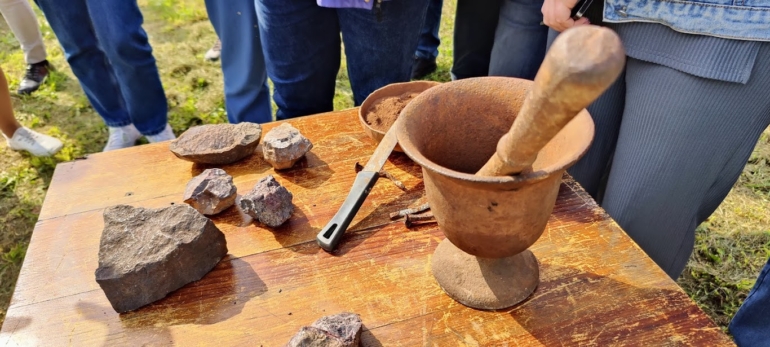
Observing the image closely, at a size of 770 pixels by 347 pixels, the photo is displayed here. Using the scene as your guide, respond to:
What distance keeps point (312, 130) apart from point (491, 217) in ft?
3.48

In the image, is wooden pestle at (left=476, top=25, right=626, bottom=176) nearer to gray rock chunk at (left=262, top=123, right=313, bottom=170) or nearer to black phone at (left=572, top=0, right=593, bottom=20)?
black phone at (left=572, top=0, right=593, bottom=20)

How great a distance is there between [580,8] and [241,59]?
71.0 inches

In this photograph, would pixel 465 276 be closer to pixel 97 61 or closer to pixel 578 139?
pixel 578 139

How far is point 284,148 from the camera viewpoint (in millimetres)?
1715

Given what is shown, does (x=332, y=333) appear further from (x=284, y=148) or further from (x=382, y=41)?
(x=382, y=41)

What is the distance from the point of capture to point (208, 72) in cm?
418

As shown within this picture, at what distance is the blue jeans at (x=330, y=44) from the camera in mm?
2131

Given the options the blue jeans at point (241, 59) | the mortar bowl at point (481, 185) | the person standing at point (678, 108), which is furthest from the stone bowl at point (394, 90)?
the blue jeans at point (241, 59)

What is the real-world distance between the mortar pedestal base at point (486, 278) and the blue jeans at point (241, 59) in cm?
179

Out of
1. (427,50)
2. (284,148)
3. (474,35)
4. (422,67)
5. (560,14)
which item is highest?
(560,14)

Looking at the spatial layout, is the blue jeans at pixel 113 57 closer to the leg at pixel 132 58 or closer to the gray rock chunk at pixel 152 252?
the leg at pixel 132 58

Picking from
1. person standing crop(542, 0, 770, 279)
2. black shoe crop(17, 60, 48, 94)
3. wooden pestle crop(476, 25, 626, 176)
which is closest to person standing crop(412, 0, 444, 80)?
person standing crop(542, 0, 770, 279)

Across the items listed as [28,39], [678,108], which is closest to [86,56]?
[28,39]

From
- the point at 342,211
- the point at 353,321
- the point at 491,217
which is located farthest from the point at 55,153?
the point at 491,217
